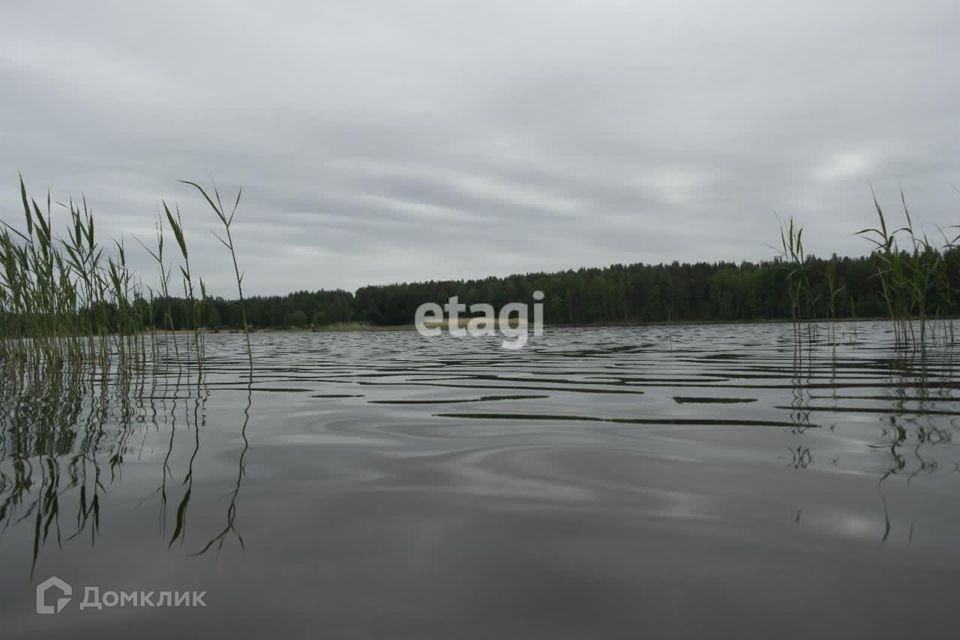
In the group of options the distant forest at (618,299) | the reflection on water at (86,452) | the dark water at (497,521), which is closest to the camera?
the dark water at (497,521)

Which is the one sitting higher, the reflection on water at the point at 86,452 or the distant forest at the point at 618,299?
the distant forest at the point at 618,299

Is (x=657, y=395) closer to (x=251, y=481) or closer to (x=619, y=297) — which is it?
(x=251, y=481)

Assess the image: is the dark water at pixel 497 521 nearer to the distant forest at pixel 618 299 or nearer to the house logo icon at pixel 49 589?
the house logo icon at pixel 49 589

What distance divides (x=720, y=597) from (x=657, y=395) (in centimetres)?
383

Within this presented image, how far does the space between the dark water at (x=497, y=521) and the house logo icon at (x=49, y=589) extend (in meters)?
0.02

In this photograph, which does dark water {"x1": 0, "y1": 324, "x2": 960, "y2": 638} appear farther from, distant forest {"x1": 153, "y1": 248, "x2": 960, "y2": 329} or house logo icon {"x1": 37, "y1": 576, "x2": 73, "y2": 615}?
distant forest {"x1": 153, "y1": 248, "x2": 960, "y2": 329}

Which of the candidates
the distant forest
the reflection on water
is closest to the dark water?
the reflection on water

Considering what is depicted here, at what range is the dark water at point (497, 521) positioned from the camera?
135 centimetres

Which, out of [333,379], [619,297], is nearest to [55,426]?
[333,379]

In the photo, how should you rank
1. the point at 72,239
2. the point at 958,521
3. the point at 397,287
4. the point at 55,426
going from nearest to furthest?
1. the point at 958,521
2. the point at 55,426
3. the point at 72,239
4. the point at 397,287

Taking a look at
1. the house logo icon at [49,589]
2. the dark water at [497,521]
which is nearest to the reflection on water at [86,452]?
the dark water at [497,521]

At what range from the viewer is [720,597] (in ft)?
4.62

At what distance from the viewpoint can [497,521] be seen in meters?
Result: 1.98

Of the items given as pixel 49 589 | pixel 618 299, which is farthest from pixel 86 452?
pixel 618 299
